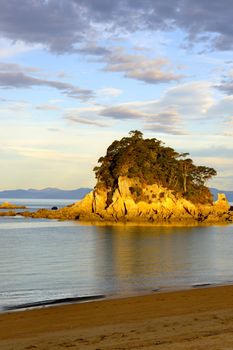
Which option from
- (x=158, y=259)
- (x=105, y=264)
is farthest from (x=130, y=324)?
(x=158, y=259)

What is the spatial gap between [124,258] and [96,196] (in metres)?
60.1

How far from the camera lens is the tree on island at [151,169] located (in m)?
96.3

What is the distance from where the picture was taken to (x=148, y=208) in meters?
94.6

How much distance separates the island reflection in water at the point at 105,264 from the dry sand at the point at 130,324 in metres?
4.01

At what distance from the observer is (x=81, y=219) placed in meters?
98.1

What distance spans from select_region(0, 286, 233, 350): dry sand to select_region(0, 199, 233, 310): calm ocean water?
383 cm

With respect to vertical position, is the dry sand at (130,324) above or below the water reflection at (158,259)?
above

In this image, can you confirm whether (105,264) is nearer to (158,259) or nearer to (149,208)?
(158,259)

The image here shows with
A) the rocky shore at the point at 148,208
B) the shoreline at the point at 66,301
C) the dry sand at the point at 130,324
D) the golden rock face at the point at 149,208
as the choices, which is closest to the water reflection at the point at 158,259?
the shoreline at the point at 66,301

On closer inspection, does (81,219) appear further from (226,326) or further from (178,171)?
(226,326)

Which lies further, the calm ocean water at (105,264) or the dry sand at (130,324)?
the calm ocean water at (105,264)

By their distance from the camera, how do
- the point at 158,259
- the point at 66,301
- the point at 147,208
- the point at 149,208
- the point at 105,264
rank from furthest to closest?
the point at 147,208, the point at 149,208, the point at 158,259, the point at 105,264, the point at 66,301

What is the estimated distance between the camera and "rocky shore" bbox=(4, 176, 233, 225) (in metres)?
93.4

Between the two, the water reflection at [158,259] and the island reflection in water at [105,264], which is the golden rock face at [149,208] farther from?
the island reflection in water at [105,264]
